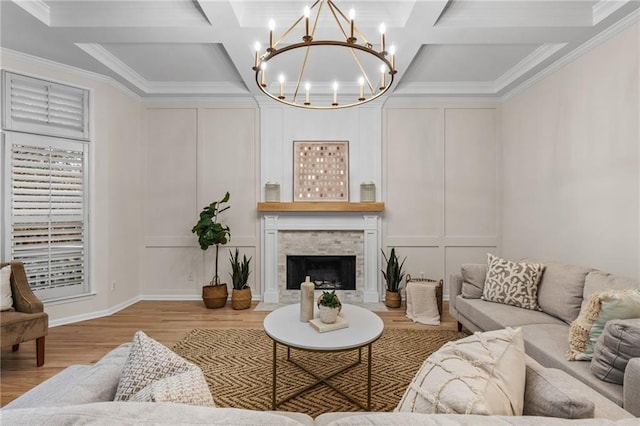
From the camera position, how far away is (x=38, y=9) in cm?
252

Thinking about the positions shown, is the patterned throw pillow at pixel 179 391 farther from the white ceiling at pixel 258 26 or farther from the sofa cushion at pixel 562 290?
the sofa cushion at pixel 562 290

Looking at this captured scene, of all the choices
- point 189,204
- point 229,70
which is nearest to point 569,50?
point 229,70

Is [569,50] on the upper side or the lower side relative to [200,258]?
upper

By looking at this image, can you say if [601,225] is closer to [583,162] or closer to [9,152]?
[583,162]

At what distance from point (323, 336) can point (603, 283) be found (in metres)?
2.01

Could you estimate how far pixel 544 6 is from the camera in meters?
2.53

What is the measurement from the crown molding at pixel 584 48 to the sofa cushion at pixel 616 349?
240cm

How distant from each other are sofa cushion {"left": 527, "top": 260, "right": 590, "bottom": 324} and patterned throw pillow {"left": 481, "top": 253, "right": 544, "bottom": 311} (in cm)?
6

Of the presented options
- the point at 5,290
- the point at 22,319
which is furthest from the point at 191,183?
the point at 22,319

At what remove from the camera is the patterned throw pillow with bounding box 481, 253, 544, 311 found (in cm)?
269

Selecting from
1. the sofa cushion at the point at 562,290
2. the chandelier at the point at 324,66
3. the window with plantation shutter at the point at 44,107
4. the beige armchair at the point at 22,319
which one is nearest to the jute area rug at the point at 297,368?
the sofa cushion at the point at 562,290

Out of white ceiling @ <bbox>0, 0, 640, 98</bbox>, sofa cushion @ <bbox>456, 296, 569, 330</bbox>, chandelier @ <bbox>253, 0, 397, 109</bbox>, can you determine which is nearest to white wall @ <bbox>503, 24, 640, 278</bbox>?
white ceiling @ <bbox>0, 0, 640, 98</bbox>

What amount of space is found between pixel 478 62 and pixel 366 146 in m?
1.59

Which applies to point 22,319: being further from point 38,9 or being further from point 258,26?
point 258,26
